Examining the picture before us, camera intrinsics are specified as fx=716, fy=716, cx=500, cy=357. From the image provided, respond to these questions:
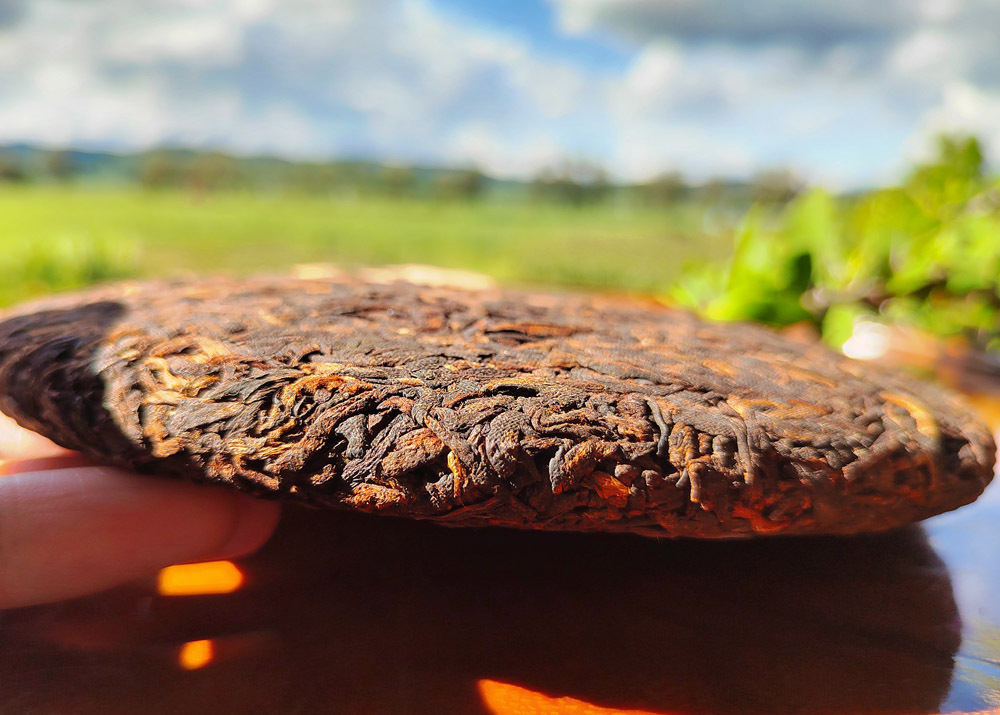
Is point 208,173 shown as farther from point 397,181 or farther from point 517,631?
point 517,631

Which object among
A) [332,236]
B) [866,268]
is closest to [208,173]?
[332,236]

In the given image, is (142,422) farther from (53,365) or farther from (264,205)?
(264,205)

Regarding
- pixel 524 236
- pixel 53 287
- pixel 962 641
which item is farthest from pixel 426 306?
pixel 524 236

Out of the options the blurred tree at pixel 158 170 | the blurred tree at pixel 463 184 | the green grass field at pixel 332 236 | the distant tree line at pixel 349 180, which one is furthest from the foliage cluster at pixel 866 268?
the blurred tree at pixel 463 184

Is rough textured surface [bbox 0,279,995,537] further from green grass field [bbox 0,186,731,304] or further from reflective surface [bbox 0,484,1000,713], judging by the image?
green grass field [bbox 0,186,731,304]

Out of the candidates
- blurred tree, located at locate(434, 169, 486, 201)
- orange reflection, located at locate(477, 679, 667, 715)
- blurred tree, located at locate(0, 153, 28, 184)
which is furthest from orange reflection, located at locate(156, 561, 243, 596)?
blurred tree, located at locate(434, 169, 486, 201)
